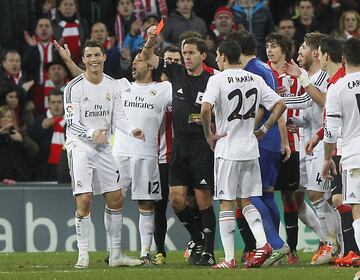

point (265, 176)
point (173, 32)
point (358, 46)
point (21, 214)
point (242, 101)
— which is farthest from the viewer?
point (173, 32)

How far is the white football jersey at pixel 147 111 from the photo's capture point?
15477 millimetres

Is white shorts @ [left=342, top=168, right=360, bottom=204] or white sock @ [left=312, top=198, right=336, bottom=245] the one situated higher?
white shorts @ [left=342, top=168, right=360, bottom=204]

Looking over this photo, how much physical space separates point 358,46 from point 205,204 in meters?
3.03

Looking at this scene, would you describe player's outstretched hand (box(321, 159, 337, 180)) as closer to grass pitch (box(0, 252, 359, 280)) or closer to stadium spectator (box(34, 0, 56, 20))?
grass pitch (box(0, 252, 359, 280))

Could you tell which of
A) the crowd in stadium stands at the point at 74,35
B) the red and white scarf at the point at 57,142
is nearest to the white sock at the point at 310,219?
the crowd in stadium stands at the point at 74,35

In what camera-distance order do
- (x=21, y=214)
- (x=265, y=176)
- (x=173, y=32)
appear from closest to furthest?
(x=265, y=176)
(x=21, y=214)
(x=173, y=32)

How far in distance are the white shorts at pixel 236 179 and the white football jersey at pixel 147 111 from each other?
1.70 m

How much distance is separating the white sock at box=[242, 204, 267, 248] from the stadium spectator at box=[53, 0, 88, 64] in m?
9.12

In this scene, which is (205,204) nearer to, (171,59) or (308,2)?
(171,59)

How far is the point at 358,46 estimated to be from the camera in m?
12.7

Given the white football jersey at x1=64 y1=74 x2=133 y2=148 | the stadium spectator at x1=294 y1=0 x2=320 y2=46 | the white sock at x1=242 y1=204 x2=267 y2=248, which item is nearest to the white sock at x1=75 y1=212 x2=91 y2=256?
the white football jersey at x1=64 y1=74 x2=133 y2=148

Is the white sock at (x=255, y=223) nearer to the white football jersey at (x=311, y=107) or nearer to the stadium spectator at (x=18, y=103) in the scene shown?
the white football jersey at (x=311, y=107)

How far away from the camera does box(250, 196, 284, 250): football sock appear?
47.4ft

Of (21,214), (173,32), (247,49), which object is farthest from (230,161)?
(173,32)
